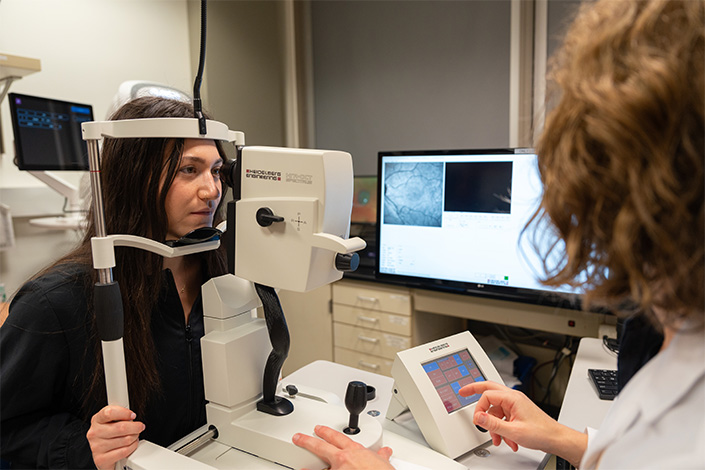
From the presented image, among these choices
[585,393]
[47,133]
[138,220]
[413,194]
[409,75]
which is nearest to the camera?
[138,220]

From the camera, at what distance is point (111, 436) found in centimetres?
80

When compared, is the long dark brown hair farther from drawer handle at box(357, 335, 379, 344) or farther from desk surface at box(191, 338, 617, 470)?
drawer handle at box(357, 335, 379, 344)

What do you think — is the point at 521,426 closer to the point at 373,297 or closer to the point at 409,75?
the point at 373,297

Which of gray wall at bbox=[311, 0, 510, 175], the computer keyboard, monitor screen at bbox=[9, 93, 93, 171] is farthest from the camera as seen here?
gray wall at bbox=[311, 0, 510, 175]

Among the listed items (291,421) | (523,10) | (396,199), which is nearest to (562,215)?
(291,421)

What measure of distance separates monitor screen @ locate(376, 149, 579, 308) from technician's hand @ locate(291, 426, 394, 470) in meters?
0.90

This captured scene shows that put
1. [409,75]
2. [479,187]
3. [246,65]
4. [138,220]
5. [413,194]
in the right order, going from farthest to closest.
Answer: [246,65] < [409,75] < [413,194] < [479,187] < [138,220]

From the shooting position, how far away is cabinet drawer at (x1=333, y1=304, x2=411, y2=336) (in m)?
2.07

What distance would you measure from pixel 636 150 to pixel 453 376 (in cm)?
65

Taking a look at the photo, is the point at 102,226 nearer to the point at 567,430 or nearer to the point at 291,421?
the point at 291,421

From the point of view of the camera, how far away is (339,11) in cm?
304

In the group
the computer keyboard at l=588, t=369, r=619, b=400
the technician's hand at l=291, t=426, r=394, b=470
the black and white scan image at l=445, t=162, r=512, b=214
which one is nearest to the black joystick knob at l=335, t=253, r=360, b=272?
the technician's hand at l=291, t=426, r=394, b=470

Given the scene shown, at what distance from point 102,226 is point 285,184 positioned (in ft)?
1.01

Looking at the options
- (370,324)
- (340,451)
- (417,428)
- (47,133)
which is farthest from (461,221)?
(47,133)
